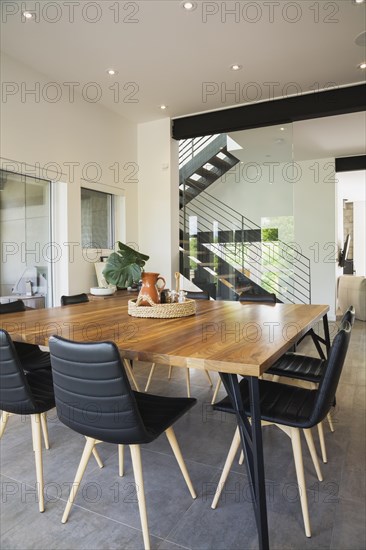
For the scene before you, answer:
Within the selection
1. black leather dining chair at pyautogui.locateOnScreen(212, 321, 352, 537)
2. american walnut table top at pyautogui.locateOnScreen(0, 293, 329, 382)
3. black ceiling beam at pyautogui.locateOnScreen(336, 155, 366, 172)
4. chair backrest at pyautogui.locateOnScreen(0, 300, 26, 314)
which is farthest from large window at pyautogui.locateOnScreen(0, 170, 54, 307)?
black ceiling beam at pyautogui.locateOnScreen(336, 155, 366, 172)

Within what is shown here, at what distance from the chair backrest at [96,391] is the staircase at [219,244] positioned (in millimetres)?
4050

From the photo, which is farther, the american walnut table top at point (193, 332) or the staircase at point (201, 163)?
the staircase at point (201, 163)

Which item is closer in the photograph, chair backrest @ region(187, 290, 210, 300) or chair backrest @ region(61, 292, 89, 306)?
chair backrest @ region(61, 292, 89, 306)

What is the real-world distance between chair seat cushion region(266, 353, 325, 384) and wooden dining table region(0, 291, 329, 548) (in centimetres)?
31

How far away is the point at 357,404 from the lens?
9.19ft

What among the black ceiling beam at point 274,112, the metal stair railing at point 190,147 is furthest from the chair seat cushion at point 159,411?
the metal stair railing at point 190,147

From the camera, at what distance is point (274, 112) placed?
4.73m

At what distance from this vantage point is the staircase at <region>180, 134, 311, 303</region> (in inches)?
205

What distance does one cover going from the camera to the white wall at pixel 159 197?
536cm

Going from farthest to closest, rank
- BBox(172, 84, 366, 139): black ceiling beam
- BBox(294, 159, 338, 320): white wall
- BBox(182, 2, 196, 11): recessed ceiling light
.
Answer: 1. BBox(294, 159, 338, 320): white wall
2. BBox(172, 84, 366, 139): black ceiling beam
3. BBox(182, 2, 196, 11): recessed ceiling light

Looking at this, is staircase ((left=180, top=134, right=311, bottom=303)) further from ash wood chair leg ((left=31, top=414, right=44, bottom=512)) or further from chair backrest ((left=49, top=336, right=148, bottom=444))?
chair backrest ((left=49, top=336, right=148, bottom=444))

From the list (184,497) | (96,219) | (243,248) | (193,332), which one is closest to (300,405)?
(193,332)

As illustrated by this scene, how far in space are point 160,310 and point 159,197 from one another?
3.50 meters

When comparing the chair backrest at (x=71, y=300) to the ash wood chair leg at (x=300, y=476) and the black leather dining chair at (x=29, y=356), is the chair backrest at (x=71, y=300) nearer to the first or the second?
the black leather dining chair at (x=29, y=356)
